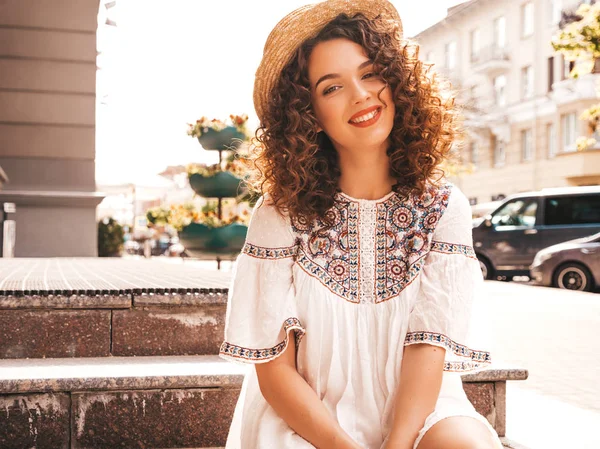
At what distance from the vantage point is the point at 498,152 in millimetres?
35812

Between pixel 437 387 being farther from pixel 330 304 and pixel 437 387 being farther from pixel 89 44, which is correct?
pixel 89 44

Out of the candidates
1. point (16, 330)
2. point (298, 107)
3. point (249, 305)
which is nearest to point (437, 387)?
point (249, 305)

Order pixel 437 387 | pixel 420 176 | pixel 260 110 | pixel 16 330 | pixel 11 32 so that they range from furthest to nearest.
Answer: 1. pixel 11 32
2. pixel 16 330
3. pixel 260 110
4. pixel 420 176
5. pixel 437 387

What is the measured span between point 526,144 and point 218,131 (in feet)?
86.6

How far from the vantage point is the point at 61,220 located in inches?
→ 433

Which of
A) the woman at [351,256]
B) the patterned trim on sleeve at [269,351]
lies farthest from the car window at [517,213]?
the patterned trim on sleeve at [269,351]

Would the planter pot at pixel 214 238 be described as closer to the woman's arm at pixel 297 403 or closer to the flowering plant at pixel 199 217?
the flowering plant at pixel 199 217

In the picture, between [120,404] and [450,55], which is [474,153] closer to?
[450,55]

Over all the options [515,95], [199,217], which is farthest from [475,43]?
[199,217]

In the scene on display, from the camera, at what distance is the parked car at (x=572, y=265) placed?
43.3ft

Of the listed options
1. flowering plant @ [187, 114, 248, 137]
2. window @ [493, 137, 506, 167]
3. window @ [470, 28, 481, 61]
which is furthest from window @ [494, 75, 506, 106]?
flowering plant @ [187, 114, 248, 137]

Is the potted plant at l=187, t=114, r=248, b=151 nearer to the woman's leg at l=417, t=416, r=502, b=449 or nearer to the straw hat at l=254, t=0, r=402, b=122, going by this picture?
the straw hat at l=254, t=0, r=402, b=122

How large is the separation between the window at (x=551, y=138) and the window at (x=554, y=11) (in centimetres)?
404

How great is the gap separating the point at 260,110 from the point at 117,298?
155cm
